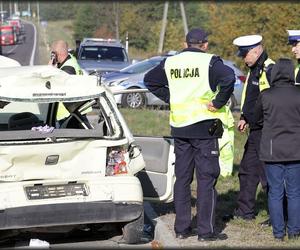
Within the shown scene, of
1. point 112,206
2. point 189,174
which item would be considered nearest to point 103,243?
point 112,206

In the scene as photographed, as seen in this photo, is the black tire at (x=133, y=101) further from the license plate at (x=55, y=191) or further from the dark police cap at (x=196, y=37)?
the license plate at (x=55, y=191)

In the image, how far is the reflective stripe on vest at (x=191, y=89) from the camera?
5754mm

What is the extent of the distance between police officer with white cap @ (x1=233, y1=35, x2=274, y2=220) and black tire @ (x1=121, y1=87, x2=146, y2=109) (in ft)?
32.4

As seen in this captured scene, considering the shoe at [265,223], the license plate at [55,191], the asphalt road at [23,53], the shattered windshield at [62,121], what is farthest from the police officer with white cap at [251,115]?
the asphalt road at [23,53]

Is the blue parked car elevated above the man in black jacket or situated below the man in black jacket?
below

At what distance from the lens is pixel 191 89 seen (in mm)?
5797

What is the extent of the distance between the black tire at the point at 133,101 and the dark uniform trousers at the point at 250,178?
391 inches

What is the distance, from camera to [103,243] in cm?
597

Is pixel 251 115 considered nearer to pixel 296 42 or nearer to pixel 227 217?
pixel 296 42

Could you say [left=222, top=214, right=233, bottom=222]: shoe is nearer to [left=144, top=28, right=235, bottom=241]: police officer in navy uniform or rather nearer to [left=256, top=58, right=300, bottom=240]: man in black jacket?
[left=144, top=28, right=235, bottom=241]: police officer in navy uniform

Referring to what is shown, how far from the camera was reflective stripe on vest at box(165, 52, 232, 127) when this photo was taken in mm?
5754

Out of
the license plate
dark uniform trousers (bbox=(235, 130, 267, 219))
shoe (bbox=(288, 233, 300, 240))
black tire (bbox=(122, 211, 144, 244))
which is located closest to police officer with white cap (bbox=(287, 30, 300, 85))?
dark uniform trousers (bbox=(235, 130, 267, 219))

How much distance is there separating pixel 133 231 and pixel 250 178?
1628 mm

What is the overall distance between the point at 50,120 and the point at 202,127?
2.28 metres
